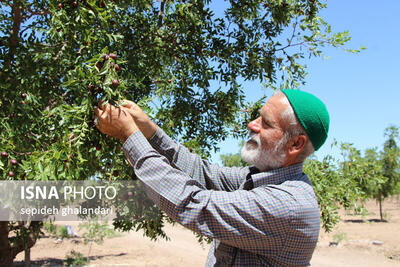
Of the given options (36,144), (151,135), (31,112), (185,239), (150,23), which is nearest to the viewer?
(151,135)

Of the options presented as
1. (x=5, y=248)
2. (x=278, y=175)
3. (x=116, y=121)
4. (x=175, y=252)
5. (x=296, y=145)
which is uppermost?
(x=116, y=121)

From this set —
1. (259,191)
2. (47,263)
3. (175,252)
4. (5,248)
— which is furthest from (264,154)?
(175,252)

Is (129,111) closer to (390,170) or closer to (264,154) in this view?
(264,154)

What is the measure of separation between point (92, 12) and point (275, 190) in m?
1.72

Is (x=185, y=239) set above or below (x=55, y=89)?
below

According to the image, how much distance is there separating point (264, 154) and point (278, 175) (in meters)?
0.12

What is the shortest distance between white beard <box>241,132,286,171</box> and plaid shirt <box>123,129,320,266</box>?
0.51 ft

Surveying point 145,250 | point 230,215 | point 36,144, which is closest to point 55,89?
point 36,144

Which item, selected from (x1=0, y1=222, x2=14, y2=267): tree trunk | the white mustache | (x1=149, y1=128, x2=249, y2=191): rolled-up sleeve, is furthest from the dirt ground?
the white mustache

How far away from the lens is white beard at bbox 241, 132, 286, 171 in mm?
1705

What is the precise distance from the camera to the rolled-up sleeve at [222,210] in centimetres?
143

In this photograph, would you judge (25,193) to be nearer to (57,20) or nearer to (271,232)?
(57,20)

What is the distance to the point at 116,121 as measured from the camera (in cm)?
166

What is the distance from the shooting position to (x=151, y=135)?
1936 millimetres
